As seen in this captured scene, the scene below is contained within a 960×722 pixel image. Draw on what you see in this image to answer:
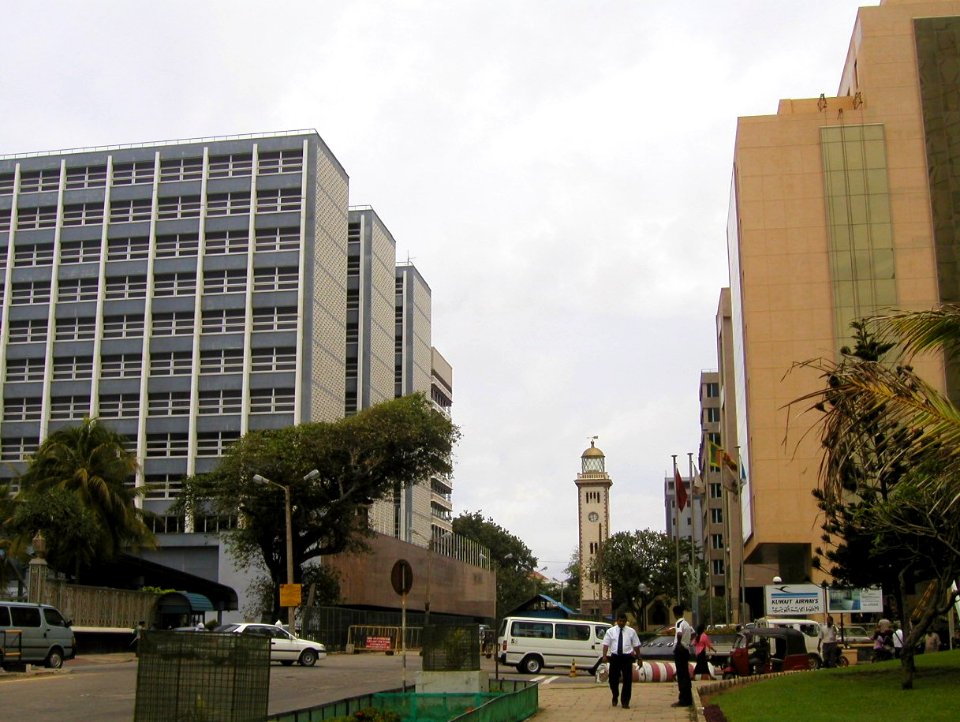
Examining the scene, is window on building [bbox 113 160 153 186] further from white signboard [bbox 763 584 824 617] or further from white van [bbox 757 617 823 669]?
white van [bbox 757 617 823 669]

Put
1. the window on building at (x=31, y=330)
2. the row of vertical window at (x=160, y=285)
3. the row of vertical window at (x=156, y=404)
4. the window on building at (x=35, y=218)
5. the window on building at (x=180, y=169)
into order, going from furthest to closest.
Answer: the window on building at (x=35, y=218) → the window on building at (x=180, y=169) → the window on building at (x=31, y=330) → the row of vertical window at (x=160, y=285) → the row of vertical window at (x=156, y=404)

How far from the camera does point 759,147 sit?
64.9 meters

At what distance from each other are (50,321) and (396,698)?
198ft

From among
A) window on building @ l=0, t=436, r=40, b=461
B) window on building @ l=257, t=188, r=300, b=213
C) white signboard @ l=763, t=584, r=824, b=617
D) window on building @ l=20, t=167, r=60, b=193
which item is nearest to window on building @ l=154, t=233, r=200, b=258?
window on building @ l=257, t=188, r=300, b=213

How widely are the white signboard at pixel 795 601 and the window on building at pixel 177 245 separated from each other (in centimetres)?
3982

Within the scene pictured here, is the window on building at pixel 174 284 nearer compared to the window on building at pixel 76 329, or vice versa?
the window on building at pixel 174 284

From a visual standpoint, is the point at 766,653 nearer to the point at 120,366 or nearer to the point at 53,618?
the point at 53,618

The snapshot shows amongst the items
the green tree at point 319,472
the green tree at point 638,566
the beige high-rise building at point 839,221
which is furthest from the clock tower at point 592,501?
the green tree at point 319,472

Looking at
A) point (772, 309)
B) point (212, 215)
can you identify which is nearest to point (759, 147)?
point (772, 309)

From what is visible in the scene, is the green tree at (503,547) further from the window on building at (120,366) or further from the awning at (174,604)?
the awning at (174,604)

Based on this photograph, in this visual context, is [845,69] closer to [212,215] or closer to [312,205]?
[312,205]

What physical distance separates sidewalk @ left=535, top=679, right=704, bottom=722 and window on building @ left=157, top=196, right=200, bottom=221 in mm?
51195

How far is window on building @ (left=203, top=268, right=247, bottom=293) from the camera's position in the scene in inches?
2689

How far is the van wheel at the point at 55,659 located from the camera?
29.8 metres
